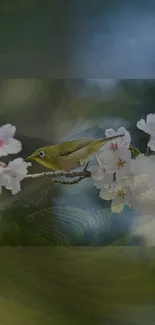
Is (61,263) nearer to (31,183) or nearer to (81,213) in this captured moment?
(81,213)

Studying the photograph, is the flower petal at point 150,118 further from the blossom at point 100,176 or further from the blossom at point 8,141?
the blossom at point 8,141

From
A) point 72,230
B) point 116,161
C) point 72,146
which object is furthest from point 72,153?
point 72,230

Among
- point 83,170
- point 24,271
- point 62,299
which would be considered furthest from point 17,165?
point 62,299

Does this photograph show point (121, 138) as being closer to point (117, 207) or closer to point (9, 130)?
point (117, 207)

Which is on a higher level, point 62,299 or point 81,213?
point 81,213

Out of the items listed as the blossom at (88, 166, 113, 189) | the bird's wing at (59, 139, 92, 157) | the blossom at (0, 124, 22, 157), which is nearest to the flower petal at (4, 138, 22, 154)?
the blossom at (0, 124, 22, 157)

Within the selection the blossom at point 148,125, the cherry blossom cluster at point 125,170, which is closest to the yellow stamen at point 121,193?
the cherry blossom cluster at point 125,170
